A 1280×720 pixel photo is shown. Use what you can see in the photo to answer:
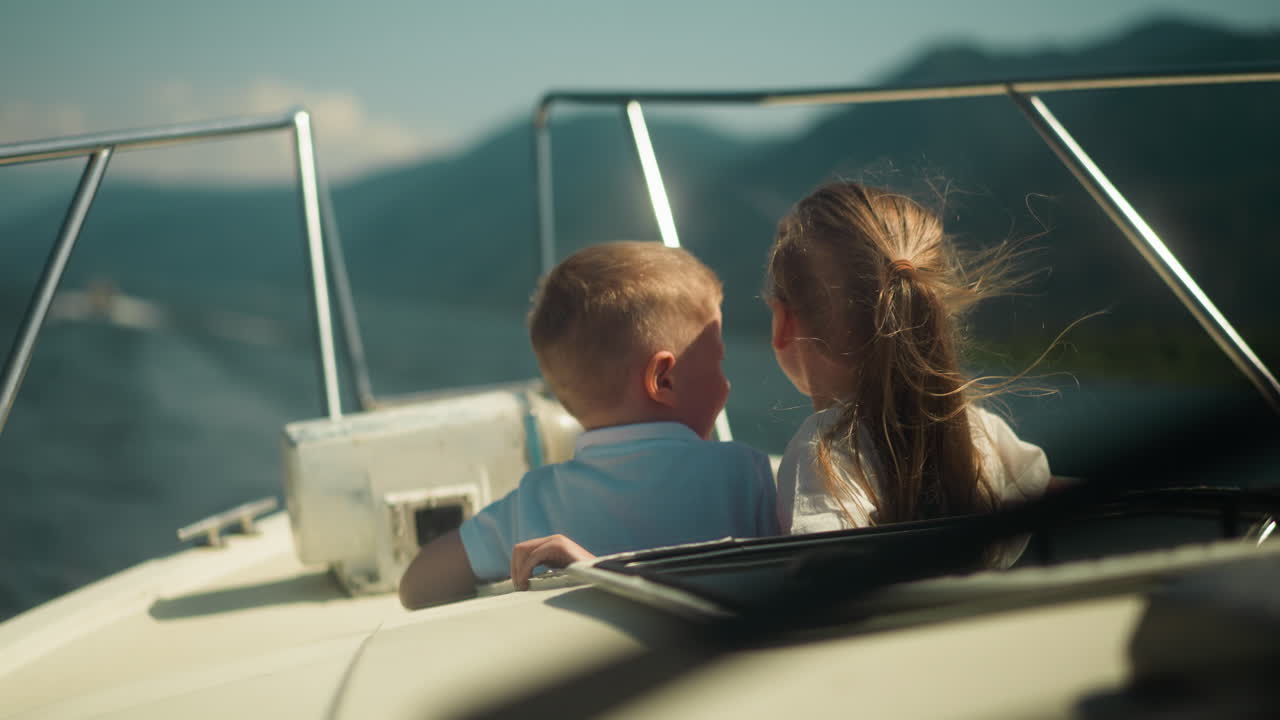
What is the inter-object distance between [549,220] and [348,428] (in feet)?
3.54

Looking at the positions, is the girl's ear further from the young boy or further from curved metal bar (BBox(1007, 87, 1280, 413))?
curved metal bar (BBox(1007, 87, 1280, 413))

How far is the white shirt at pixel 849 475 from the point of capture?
971mm

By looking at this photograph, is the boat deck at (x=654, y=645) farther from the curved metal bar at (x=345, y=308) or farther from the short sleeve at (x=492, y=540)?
the curved metal bar at (x=345, y=308)

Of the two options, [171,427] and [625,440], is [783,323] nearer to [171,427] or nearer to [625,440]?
[625,440]

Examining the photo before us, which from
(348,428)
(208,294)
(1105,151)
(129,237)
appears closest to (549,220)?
(348,428)

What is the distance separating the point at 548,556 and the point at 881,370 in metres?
0.43

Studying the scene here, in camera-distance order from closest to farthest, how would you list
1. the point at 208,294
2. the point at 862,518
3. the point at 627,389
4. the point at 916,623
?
the point at 916,623 < the point at 862,518 < the point at 627,389 < the point at 208,294

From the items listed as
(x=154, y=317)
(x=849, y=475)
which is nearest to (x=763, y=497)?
(x=849, y=475)

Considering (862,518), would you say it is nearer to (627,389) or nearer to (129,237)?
(627,389)

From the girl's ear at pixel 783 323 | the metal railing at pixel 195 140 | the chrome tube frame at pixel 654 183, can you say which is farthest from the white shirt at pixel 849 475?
the metal railing at pixel 195 140

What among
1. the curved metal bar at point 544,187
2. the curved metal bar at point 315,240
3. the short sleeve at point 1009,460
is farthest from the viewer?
the curved metal bar at point 544,187

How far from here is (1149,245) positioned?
136 cm

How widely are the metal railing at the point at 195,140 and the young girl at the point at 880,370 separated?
3.14ft

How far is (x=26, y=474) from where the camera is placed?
877 cm
